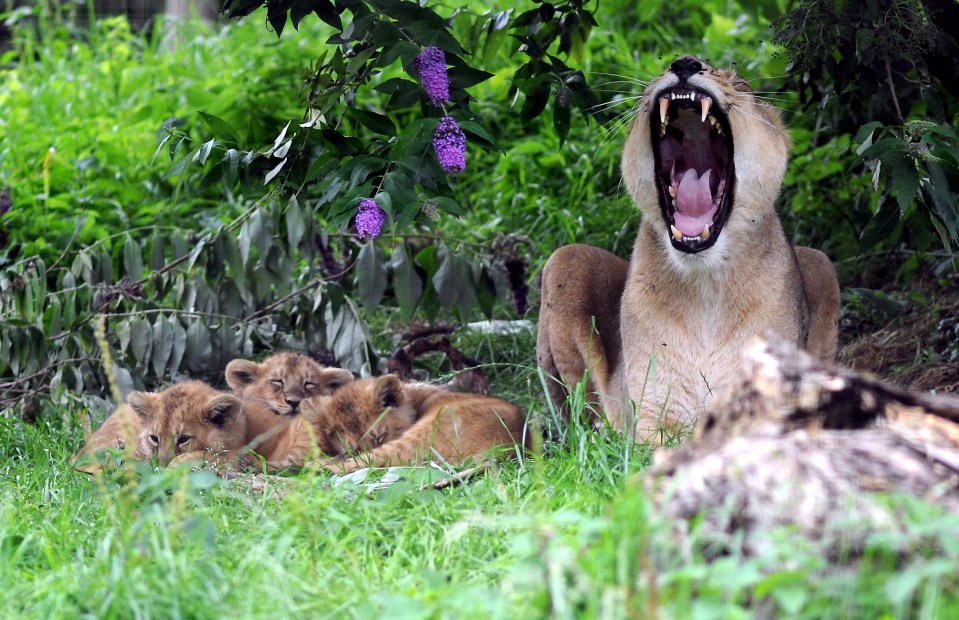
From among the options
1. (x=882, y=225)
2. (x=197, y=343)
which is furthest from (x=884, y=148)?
(x=197, y=343)

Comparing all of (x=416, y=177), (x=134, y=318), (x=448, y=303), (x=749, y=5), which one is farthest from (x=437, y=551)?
(x=749, y=5)

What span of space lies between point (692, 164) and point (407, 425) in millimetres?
1631

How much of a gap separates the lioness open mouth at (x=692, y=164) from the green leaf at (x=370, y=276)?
4.78 feet

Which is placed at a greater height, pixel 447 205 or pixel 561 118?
pixel 561 118

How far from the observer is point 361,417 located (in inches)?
198

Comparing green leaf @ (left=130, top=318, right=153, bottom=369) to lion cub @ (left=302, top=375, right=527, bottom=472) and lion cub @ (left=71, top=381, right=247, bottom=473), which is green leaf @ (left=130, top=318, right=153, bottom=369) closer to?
lion cub @ (left=71, top=381, right=247, bottom=473)

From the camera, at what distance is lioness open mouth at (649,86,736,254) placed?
4645 mm

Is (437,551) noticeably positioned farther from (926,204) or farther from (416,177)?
(926,204)

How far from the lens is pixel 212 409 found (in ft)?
17.0

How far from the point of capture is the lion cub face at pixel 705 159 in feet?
15.1

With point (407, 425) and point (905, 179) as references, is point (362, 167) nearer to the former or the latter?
point (407, 425)

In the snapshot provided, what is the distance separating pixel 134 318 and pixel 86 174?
2905 millimetres

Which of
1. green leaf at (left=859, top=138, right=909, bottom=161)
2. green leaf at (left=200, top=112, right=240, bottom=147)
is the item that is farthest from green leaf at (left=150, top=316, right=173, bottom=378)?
green leaf at (left=859, top=138, right=909, bottom=161)

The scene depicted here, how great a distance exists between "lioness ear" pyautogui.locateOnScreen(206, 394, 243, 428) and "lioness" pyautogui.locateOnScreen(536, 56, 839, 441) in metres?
1.60
